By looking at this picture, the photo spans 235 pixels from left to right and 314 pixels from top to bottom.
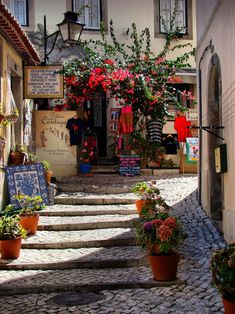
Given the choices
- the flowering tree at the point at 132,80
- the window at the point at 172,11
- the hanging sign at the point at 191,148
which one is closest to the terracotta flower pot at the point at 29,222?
the flowering tree at the point at 132,80

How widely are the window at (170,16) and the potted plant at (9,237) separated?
12.1 metres

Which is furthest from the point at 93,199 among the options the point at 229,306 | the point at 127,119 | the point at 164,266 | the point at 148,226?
the point at 229,306

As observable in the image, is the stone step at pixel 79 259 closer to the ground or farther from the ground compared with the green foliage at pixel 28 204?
closer to the ground

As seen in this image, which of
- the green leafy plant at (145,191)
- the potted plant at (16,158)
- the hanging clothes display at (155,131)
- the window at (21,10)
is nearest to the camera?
the green leafy plant at (145,191)

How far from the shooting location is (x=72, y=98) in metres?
15.8

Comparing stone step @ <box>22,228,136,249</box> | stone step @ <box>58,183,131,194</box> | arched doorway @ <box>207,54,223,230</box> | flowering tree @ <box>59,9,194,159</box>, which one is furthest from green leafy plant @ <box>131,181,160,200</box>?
flowering tree @ <box>59,9,194,159</box>

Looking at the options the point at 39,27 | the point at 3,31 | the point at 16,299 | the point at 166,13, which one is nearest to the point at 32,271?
the point at 16,299

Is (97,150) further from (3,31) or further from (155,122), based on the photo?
(3,31)

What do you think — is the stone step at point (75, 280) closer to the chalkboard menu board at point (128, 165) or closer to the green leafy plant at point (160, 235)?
the green leafy plant at point (160, 235)

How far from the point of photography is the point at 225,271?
4.60m

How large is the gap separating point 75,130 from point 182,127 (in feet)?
11.5

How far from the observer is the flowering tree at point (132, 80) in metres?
15.6

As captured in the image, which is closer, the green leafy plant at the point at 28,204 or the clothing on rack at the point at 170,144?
the green leafy plant at the point at 28,204

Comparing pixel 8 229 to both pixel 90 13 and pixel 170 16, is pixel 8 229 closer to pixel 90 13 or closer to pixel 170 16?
pixel 90 13
